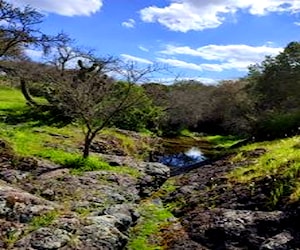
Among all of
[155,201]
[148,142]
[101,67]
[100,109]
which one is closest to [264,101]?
[148,142]

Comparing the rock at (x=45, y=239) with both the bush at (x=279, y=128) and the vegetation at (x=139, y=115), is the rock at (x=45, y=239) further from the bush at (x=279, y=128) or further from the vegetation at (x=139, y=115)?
the bush at (x=279, y=128)

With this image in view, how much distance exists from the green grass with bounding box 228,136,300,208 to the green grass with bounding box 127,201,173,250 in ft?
11.2

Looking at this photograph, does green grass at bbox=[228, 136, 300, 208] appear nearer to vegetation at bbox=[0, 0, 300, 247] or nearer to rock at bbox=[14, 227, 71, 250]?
vegetation at bbox=[0, 0, 300, 247]

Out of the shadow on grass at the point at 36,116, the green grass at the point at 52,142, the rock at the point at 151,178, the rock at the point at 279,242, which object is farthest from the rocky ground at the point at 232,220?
the shadow on grass at the point at 36,116

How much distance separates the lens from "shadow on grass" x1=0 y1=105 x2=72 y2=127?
38.6m

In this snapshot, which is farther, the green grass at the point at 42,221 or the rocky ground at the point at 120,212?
the green grass at the point at 42,221

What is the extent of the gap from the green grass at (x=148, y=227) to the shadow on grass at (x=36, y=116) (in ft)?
66.0

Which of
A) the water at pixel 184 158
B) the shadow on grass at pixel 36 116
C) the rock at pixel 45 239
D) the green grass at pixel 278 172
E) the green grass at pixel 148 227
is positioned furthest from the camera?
the shadow on grass at pixel 36 116

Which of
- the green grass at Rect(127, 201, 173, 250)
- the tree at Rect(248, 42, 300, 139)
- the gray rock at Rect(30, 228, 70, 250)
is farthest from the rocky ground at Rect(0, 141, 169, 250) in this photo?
the tree at Rect(248, 42, 300, 139)

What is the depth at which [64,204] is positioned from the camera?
56.9 ft

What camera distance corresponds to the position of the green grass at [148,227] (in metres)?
14.6

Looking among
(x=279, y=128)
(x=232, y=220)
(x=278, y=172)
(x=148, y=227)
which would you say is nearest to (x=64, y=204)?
(x=148, y=227)

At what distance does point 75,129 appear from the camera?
38.6m

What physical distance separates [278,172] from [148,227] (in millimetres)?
5262
